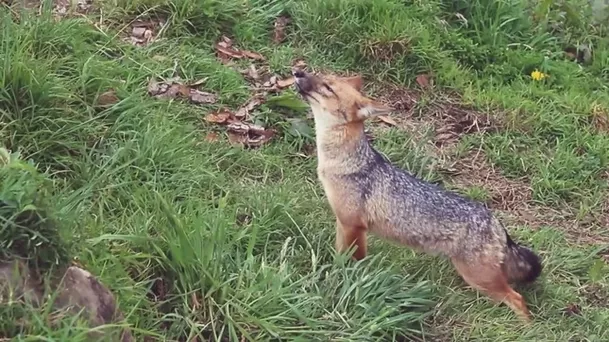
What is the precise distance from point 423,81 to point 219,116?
181 centimetres

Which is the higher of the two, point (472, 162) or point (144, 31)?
point (144, 31)

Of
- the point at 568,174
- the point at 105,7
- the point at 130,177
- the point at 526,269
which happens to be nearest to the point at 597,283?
the point at 526,269

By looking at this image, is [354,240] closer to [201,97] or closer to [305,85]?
[305,85]

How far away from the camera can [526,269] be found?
4.93m

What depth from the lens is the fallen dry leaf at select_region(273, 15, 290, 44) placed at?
23.5 feet

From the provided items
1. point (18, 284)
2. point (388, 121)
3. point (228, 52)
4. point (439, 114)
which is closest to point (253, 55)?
point (228, 52)

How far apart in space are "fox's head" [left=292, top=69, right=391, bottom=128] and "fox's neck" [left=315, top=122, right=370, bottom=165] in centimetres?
2

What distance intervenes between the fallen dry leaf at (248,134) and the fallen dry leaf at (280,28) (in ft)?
4.02

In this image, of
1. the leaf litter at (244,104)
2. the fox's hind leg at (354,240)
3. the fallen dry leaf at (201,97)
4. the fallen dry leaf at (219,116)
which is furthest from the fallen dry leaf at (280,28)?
the fox's hind leg at (354,240)

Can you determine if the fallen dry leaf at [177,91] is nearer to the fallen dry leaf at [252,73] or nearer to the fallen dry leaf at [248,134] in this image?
the fallen dry leaf at [248,134]

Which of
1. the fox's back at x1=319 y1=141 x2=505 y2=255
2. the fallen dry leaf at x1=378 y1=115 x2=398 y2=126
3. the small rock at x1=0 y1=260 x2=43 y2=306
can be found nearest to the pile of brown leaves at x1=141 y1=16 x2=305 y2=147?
the fallen dry leaf at x1=378 y1=115 x2=398 y2=126

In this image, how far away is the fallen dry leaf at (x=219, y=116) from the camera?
6012 millimetres

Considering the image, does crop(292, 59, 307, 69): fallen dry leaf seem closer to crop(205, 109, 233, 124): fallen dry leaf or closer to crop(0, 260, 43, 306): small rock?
crop(205, 109, 233, 124): fallen dry leaf

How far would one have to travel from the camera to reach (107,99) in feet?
18.0
